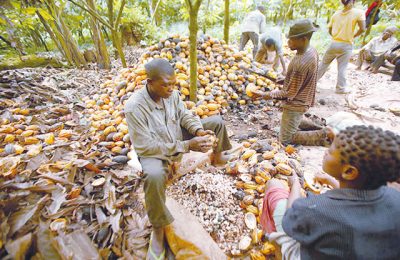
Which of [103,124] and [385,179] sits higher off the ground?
[385,179]

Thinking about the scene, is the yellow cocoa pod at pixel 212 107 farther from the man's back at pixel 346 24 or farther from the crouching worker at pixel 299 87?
the man's back at pixel 346 24

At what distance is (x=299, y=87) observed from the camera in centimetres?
254

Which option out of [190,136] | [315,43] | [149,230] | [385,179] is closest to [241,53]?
[190,136]

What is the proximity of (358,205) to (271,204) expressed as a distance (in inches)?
25.2

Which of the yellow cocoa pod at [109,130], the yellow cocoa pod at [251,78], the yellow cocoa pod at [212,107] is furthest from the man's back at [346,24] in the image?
the yellow cocoa pod at [109,130]

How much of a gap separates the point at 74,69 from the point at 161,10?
692cm

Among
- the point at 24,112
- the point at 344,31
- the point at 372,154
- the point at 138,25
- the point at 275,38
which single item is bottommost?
the point at 24,112

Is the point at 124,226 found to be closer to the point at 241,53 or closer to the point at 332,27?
the point at 241,53

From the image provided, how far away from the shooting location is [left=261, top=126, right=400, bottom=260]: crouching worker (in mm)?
855

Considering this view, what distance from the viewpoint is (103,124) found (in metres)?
3.09

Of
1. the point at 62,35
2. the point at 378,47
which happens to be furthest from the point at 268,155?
the point at 378,47

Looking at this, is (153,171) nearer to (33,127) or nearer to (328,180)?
(328,180)

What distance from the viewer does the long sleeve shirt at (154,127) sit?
69.8 inches

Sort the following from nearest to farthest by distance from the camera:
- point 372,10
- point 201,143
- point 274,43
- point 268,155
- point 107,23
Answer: point 201,143 < point 268,155 < point 107,23 < point 274,43 < point 372,10
